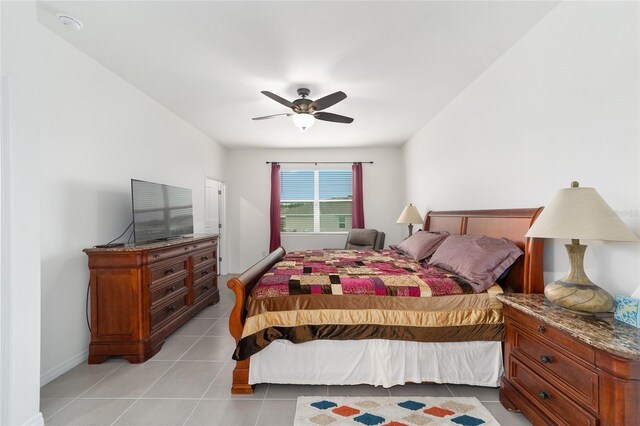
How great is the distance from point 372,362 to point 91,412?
1.83 metres

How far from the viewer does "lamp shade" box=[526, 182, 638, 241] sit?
53.4 inches

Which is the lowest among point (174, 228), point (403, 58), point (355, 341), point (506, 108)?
point (355, 341)

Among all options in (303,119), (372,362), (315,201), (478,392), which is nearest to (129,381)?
(372,362)

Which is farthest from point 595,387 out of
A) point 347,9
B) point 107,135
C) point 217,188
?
point 217,188

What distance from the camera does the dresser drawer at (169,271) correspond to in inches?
106

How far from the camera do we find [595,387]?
48.6 inches

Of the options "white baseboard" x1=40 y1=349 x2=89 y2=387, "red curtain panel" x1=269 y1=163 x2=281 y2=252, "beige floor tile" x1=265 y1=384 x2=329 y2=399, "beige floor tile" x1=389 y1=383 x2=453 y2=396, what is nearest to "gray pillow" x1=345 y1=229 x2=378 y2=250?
"red curtain panel" x1=269 y1=163 x2=281 y2=252

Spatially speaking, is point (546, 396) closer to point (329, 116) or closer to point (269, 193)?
point (329, 116)

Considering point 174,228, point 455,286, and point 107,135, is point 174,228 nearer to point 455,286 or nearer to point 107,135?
point 107,135

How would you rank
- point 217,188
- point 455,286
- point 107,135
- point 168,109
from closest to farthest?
point 455,286 < point 107,135 < point 168,109 < point 217,188

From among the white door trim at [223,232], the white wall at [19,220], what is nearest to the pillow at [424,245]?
the white wall at [19,220]

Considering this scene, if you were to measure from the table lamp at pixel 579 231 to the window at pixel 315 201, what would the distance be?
459 centimetres

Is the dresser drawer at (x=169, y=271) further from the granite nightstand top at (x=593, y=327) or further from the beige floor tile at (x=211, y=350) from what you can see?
the granite nightstand top at (x=593, y=327)

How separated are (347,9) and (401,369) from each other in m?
2.48
